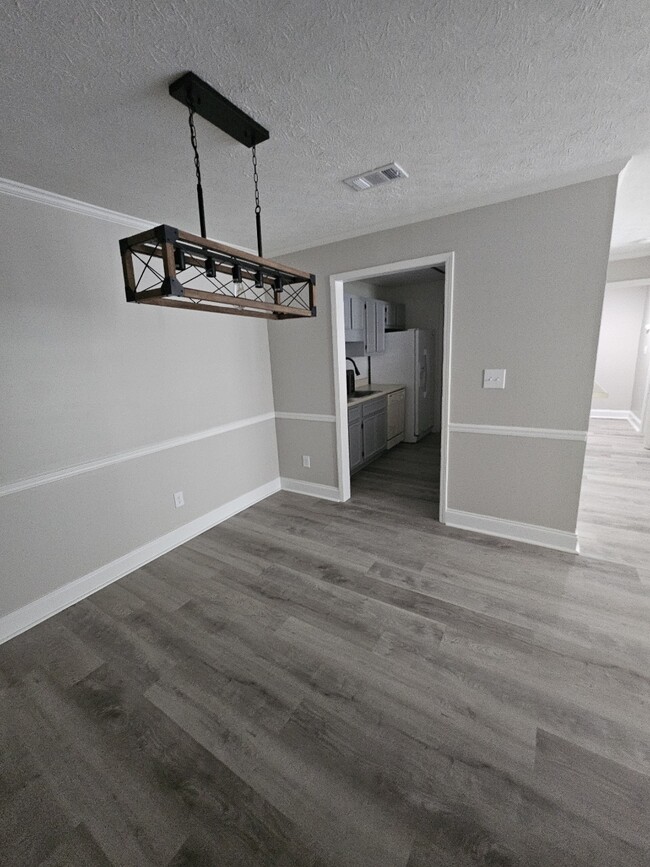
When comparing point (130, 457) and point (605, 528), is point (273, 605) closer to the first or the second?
point (130, 457)

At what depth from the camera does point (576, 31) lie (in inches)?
45.6

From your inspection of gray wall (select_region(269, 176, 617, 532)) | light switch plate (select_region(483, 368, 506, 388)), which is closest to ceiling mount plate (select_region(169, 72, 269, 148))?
gray wall (select_region(269, 176, 617, 532))

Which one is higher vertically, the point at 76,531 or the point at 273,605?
the point at 76,531

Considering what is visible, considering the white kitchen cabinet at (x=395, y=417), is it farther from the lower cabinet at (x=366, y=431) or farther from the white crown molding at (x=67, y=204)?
the white crown molding at (x=67, y=204)

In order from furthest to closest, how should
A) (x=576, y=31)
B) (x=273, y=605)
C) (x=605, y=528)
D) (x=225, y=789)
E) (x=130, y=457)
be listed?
(x=605, y=528) → (x=130, y=457) → (x=273, y=605) → (x=225, y=789) → (x=576, y=31)

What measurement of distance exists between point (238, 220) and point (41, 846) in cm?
337

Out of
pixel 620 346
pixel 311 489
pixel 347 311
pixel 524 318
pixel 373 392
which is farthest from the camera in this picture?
pixel 620 346

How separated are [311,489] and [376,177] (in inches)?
111

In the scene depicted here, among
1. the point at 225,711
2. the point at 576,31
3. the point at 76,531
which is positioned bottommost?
the point at 225,711

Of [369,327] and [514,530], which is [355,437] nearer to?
[369,327]

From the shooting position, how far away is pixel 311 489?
3.91 meters

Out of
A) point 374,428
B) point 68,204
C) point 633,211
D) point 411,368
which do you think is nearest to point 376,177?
point 68,204

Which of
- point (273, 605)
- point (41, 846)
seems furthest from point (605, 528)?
point (41, 846)

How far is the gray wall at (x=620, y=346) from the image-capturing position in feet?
21.1
